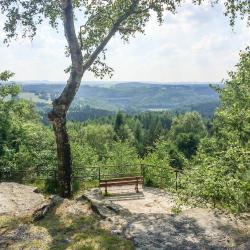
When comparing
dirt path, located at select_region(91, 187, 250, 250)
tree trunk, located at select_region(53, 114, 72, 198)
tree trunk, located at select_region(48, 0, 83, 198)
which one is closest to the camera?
dirt path, located at select_region(91, 187, 250, 250)

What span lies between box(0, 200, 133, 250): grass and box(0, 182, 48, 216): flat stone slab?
0.73m

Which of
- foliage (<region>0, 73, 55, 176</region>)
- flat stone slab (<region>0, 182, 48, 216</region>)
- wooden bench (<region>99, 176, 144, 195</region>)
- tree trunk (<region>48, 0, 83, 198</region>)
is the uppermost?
tree trunk (<region>48, 0, 83, 198</region>)

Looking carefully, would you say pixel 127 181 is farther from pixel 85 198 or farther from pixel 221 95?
pixel 221 95

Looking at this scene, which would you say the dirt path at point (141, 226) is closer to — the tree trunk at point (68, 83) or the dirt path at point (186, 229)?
the dirt path at point (186, 229)

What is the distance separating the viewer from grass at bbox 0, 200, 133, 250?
14.0 meters

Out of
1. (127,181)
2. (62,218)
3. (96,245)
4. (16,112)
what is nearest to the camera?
(96,245)

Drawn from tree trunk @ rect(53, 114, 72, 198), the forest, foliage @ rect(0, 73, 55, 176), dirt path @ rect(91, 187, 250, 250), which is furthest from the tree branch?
foliage @ rect(0, 73, 55, 176)

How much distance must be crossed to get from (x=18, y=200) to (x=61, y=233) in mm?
3959

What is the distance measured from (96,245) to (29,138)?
53.6ft

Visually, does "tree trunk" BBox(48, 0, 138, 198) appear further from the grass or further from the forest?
the forest

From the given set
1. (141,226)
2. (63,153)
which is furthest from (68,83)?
(141,226)

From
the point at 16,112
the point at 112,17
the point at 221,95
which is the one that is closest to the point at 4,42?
the point at 112,17

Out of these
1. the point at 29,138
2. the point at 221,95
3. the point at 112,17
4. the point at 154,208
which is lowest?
the point at 154,208

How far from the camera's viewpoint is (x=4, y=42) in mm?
20172
